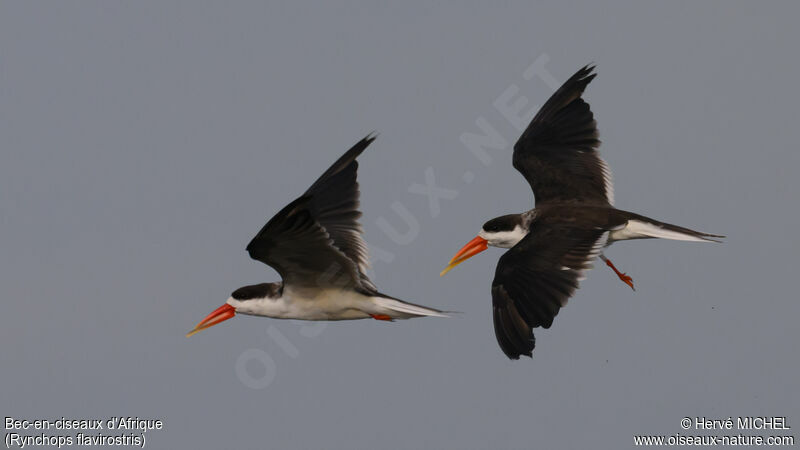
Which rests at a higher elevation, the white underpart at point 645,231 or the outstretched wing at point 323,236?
the outstretched wing at point 323,236

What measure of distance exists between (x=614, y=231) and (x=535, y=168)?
166cm

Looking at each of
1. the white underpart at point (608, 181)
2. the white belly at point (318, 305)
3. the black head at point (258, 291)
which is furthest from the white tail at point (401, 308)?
the white underpart at point (608, 181)

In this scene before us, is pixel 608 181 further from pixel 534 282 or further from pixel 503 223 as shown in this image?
pixel 534 282

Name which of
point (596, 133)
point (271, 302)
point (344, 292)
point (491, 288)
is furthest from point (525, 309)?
point (596, 133)

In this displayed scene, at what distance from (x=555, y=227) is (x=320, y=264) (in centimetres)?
274

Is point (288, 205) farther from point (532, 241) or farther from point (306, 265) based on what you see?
point (532, 241)

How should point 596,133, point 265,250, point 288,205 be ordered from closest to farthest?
point 288,205 → point 265,250 → point 596,133

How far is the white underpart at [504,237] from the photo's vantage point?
1380 cm

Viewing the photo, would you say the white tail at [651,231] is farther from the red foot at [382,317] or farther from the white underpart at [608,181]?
the red foot at [382,317]

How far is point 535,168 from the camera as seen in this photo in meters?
14.6

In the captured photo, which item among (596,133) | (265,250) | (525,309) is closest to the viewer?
(265,250)

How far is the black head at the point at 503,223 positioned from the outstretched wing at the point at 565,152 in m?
0.54

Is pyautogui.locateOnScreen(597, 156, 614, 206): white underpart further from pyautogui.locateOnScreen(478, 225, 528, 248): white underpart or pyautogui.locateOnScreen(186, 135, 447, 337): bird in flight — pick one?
pyautogui.locateOnScreen(186, 135, 447, 337): bird in flight

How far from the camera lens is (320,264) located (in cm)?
1149
